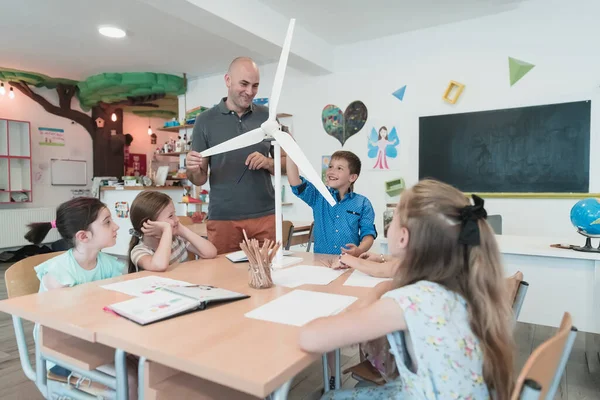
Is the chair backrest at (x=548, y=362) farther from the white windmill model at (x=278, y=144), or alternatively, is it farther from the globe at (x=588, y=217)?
the globe at (x=588, y=217)

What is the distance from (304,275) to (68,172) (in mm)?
6150

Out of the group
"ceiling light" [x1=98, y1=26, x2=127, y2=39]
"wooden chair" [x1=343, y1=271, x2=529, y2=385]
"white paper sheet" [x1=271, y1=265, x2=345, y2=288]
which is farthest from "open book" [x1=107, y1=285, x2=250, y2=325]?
"ceiling light" [x1=98, y1=26, x2=127, y2=39]

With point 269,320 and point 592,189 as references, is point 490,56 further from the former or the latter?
point 269,320

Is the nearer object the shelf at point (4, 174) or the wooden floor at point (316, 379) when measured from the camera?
the wooden floor at point (316, 379)

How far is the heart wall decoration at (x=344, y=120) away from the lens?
13.8 feet

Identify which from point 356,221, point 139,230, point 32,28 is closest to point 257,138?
point 139,230

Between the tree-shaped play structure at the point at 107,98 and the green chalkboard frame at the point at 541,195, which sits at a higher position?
the tree-shaped play structure at the point at 107,98

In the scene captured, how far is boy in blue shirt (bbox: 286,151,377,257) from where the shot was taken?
2.14 m

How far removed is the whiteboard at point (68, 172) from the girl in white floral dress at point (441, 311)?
6.58 meters

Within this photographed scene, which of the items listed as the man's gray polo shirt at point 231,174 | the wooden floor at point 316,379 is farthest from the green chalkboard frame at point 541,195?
the man's gray polo shirt at point 231,174

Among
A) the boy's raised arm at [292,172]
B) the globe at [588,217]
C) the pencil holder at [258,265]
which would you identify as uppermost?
the boy's raised arm at [292,172]

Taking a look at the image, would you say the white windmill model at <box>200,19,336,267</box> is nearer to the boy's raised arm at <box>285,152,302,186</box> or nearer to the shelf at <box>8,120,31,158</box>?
the boy's raised arm at <box>285,152,302,186</box>

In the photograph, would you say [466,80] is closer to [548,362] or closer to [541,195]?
[541,195]

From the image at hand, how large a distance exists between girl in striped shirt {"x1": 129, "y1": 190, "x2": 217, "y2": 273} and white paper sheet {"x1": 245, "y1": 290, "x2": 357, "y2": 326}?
68cm
